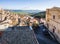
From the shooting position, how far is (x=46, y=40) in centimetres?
1948

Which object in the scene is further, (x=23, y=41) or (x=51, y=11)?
(x=51, y=11)

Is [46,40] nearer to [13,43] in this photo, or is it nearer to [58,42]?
[58,42]

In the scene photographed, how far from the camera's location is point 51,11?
955 inches

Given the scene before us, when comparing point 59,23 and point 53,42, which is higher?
point 59,23

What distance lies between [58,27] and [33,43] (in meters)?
8.89

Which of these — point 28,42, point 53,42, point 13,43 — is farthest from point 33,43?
point 53,42

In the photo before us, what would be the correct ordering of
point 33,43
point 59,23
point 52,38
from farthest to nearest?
point 52,38 < point 59,23 < point 33,43

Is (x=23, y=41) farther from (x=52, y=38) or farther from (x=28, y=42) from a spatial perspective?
(x=52, y=38)

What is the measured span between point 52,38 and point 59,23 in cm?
313

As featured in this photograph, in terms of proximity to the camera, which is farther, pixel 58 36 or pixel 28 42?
pixel 58 36

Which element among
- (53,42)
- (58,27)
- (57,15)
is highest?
(57,15)

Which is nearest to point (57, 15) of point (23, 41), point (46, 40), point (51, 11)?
point (51, 11)

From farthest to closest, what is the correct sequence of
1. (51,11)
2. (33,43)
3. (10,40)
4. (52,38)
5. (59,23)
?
1. (51,11)
2. (52,38)
3. (59,23)
4. (10,40)
5. (33,43)

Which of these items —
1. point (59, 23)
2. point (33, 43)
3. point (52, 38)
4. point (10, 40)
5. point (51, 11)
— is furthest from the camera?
point (51, 11)
